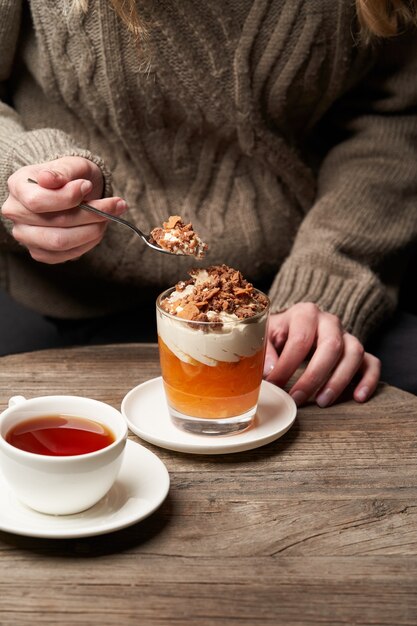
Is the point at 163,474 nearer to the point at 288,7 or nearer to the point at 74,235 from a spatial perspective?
the point at 74,235

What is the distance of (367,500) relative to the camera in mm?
882

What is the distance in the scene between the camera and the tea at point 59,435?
816mm

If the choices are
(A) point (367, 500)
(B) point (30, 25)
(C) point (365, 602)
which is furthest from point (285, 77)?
(C) point (365, 602)

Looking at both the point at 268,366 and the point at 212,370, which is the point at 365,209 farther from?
the point at 212,370

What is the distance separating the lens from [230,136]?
152 cm

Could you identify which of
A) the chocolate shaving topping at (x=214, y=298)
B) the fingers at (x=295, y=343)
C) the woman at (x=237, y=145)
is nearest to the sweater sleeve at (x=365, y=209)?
the woman at (x=237, y=145)

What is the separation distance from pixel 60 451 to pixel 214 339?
243 mm

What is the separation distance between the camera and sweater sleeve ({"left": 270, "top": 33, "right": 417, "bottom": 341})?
54.9 inches

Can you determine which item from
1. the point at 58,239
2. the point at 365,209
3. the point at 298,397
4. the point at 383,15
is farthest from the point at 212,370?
the point at 383,15

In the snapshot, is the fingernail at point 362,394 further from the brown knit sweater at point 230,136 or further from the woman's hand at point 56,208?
the woman's hand at point 56,208

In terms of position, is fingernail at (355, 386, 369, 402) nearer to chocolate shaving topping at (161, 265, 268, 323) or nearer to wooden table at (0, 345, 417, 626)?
wooden table at (0, 345, 417, 626)

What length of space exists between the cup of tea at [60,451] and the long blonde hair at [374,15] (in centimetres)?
70

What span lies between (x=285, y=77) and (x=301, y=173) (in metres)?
0.22

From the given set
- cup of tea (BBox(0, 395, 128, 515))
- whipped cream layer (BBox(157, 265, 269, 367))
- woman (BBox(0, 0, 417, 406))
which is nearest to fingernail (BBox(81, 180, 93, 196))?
woman (BBox(0, 0, 417, 406))
